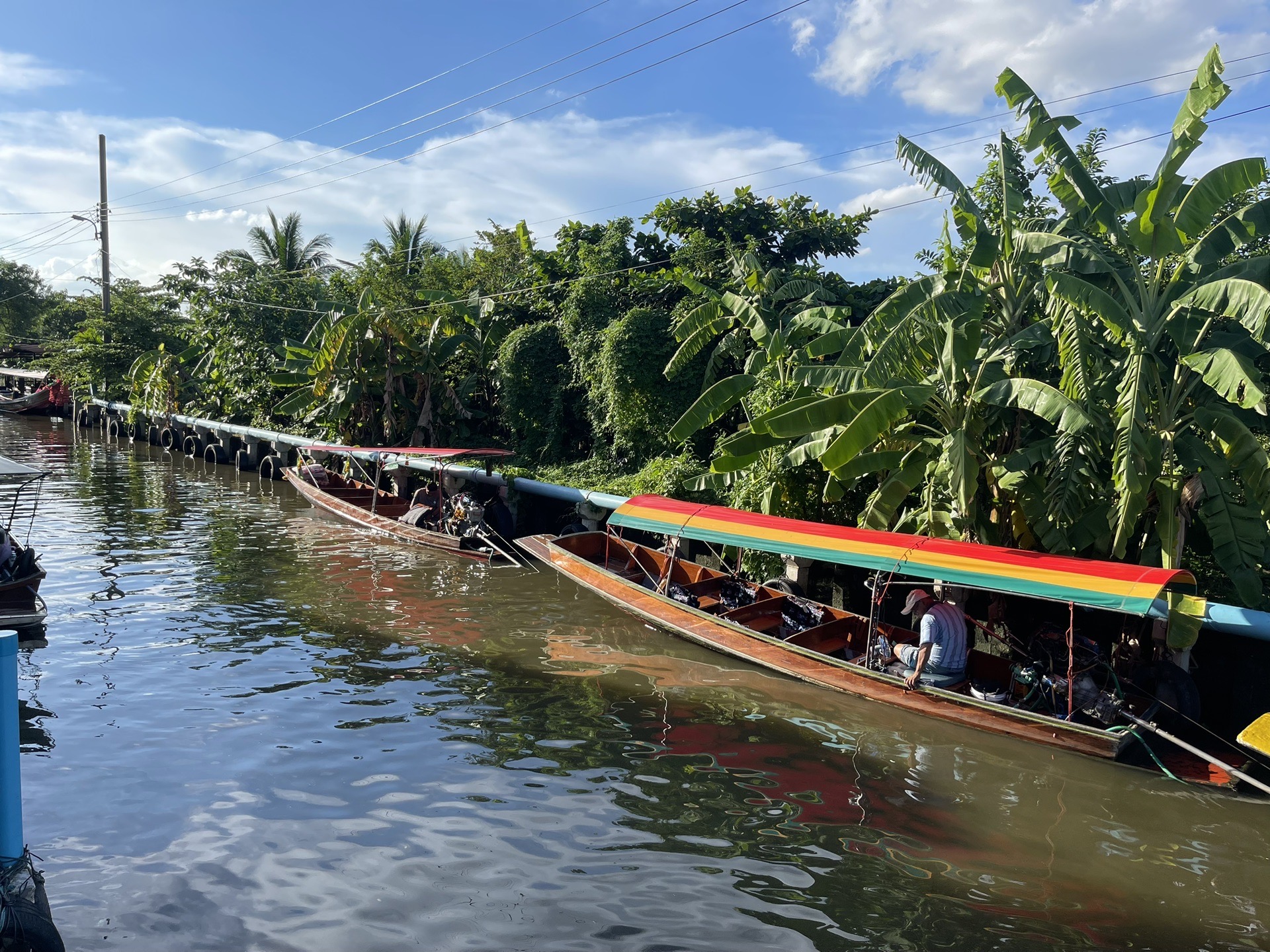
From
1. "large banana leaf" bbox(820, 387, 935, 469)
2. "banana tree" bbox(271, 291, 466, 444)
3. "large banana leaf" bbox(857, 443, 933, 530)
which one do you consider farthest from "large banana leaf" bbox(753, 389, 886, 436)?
"banana tree" bbox(271, 291, 466, 444)

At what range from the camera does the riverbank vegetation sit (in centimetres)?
945

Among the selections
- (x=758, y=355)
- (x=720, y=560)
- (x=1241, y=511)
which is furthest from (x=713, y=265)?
(x=1241, y=511)

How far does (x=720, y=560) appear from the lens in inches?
562

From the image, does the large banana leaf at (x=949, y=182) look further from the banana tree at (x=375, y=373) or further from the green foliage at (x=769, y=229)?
the banana tree at (x=375, y=373)

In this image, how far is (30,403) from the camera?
162 feet

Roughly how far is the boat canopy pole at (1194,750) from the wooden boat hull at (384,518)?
12.0 meters

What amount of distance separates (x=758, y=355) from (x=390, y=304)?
16.6 metres

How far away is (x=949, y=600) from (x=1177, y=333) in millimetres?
3767

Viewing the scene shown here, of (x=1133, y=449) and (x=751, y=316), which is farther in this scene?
(x=751, y=316)

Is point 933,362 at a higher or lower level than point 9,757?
higher

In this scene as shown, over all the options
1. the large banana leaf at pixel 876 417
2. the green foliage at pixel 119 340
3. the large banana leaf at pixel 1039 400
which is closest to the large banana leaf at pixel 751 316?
the large banana leaf at pixel 876 417

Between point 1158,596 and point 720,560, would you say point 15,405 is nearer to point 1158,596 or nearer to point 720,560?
point 720,560

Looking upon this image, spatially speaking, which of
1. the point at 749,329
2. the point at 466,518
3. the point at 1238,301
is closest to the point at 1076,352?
the point at 1238,301

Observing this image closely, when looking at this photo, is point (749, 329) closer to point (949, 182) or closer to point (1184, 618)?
point (949, 182)
